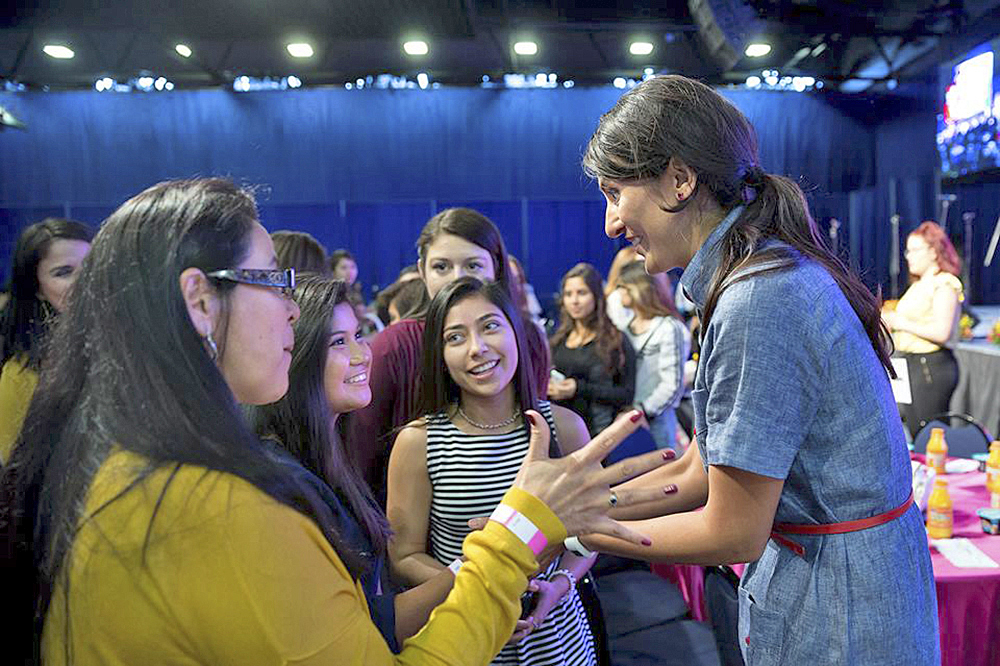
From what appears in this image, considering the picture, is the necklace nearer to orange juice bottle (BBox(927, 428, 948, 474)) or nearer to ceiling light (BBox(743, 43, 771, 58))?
orange juice bottle (BBox(927, 428, 948, 474))

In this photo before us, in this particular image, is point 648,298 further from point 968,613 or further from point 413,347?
point 968,613

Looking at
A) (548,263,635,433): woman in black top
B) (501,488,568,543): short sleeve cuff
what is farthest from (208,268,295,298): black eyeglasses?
(548,263,635,433): woman in black top

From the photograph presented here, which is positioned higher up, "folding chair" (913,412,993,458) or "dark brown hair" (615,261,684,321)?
"dark brown hair" (615,261,684,321)

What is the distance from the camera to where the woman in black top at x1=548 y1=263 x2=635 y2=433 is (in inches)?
144

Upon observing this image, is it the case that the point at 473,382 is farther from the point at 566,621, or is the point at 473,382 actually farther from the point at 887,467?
the point at 887,467

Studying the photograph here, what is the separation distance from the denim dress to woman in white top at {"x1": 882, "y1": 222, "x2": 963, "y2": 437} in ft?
11.4

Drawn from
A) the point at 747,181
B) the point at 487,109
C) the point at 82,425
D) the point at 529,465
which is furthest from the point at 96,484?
the point at 487,109

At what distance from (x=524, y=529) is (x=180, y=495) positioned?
0.44 metres

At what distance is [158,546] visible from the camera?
2.16ft

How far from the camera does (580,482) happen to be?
1.01m

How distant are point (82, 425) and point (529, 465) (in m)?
0.57

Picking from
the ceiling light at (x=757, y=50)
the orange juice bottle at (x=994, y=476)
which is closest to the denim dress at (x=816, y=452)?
the orange juice bottle at (x=994, y=476)

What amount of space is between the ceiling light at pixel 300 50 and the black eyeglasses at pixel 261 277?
31.1 ft

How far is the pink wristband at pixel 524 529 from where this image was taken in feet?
Result: 3.02
